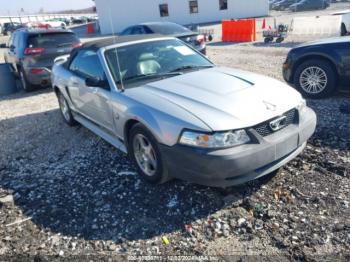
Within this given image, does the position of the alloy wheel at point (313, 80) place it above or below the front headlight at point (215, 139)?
below

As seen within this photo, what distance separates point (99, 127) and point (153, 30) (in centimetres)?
741

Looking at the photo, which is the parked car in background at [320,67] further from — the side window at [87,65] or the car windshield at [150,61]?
the side window at [87,65]

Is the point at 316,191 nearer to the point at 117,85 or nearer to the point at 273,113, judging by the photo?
the point at 273,113

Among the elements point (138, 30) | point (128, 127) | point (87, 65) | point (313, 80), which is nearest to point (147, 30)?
point (138, 30)

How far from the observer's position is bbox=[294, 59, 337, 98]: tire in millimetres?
5871

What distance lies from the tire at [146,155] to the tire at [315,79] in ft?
12.9

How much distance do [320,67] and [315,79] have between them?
9.5 inches

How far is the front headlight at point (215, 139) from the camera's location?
A: 2.89 m

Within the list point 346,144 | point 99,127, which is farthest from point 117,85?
point 346,144

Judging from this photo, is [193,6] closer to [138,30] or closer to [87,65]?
[138,30]

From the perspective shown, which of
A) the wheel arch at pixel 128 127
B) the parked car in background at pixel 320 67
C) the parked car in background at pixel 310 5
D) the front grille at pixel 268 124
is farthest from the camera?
the parked car in background at pixel 310 5

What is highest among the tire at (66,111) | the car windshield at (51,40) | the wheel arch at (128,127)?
the car windshield at (51,40)

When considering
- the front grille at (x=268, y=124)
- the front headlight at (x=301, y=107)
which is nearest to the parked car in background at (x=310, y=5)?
the front headlight at (x=301, y=107)

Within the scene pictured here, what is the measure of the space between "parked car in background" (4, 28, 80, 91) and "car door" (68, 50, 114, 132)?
3.97 m
